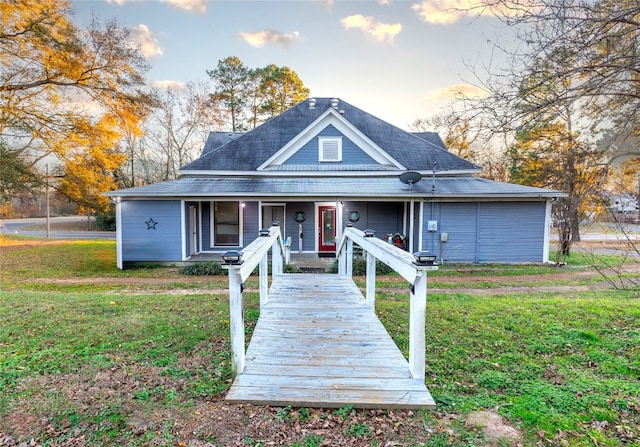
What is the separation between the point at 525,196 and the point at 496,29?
31.1 ft

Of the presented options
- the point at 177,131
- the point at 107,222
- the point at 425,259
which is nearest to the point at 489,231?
the point at 425,259

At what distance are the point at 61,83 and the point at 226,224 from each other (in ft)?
32.3

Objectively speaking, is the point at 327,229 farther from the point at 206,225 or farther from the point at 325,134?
the point at 206,225

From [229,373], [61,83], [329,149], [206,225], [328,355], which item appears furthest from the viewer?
[61,83]

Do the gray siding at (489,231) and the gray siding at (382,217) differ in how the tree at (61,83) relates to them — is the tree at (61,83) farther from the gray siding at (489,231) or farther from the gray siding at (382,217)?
the gray siding at (489,231)

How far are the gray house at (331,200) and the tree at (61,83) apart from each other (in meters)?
4.93

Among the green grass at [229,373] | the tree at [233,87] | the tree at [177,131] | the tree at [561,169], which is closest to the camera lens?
the green grass at [229,373]

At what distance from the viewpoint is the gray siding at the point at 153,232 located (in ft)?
38.5

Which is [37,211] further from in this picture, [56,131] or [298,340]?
[298,340]

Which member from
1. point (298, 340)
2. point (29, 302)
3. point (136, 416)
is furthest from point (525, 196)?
point (29, 302)

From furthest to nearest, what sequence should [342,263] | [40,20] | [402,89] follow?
[40,20] < [402,89] < [342,263]

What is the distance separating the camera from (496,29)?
3.80 metres

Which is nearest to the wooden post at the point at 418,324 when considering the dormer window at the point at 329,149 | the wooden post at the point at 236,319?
the wooden post at the point at 236,319

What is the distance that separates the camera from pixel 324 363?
3.38 meters
